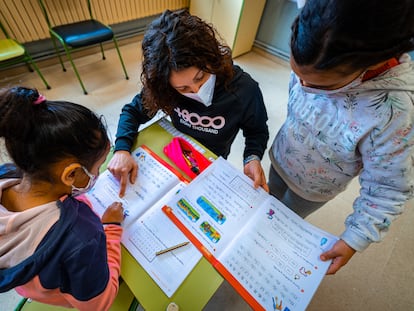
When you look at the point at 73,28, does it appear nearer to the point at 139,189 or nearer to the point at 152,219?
the point at 139,189

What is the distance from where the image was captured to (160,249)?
21.9 inches

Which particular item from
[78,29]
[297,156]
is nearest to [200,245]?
[297,156]

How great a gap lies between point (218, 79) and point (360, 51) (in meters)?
0.50

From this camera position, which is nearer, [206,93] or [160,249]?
[160,249]

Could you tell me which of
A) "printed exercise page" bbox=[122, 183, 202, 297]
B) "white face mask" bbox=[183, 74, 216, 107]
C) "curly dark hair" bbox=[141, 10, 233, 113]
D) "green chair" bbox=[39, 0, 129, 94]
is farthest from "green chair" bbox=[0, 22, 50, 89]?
"printed exercise page" bbox=[122, 183, 202, 297]

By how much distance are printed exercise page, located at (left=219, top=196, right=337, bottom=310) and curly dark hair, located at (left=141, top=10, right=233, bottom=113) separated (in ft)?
1.66

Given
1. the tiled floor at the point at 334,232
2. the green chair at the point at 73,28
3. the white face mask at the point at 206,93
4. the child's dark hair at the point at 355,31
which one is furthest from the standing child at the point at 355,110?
the green chair at the point at 73,28

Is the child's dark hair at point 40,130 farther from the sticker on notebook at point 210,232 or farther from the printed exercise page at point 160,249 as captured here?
the sticker on notebook at point 210,232

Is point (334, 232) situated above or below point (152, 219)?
below

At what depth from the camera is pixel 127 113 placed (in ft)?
2.92

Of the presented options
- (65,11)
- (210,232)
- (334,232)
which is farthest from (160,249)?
(65,11)

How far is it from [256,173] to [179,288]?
40 centimetres

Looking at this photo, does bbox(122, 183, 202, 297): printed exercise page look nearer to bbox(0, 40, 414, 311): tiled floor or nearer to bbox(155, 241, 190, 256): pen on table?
bbox(155, 241, 190, 256): pen on table

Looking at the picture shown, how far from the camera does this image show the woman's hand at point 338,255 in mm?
527
